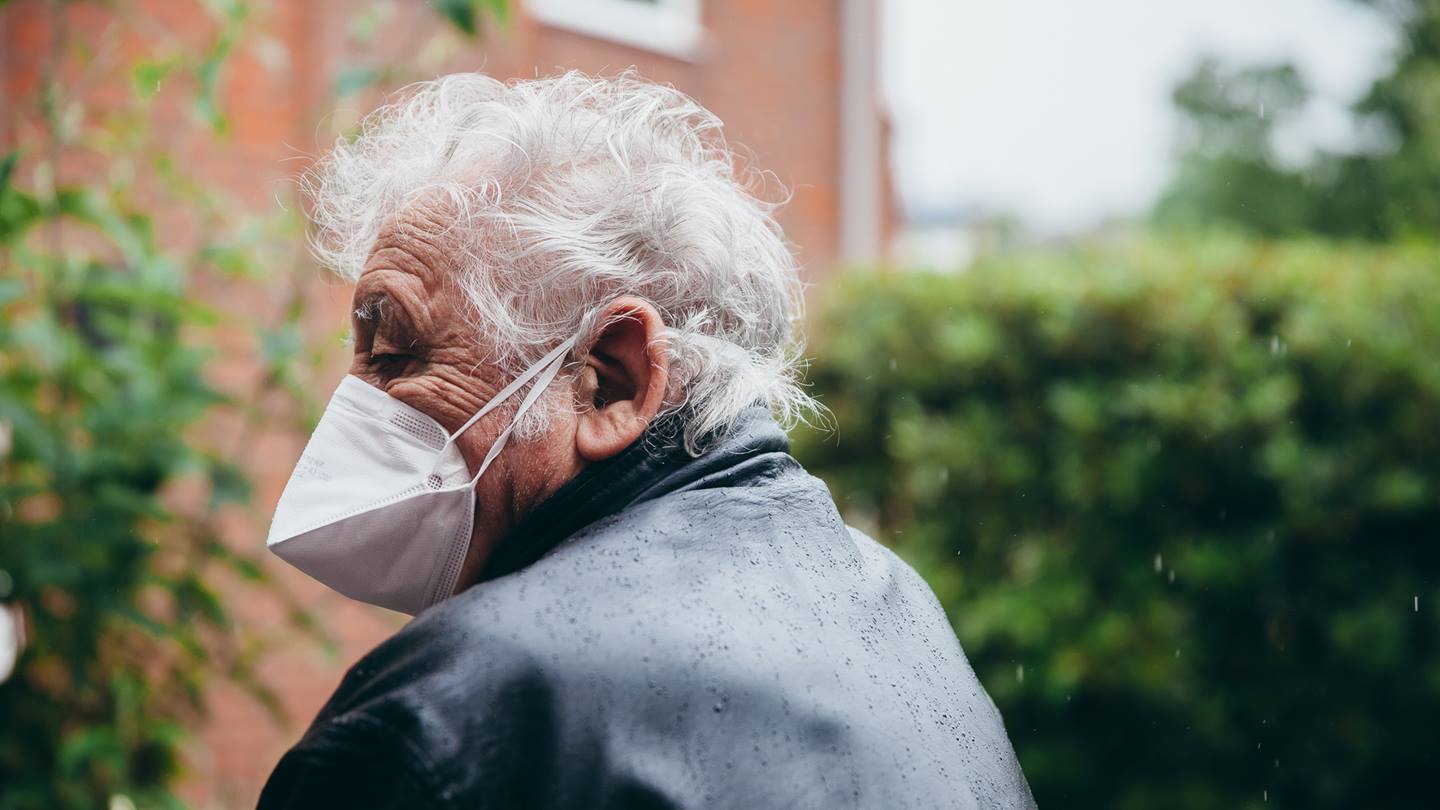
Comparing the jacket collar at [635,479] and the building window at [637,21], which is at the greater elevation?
the building window at [637,21]

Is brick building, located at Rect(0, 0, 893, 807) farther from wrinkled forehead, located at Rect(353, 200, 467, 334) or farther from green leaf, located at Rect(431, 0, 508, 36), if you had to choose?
wrinkled forehead, located at Rect(353, 200, 467, 334)

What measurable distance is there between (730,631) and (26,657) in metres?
2.72

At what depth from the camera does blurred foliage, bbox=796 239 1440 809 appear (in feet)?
14.8

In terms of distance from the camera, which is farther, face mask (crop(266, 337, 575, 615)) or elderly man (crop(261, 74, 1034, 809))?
face mask (crop(266, 337, 575, 615))

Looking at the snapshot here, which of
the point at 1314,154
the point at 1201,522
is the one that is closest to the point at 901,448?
the point at 1201,522

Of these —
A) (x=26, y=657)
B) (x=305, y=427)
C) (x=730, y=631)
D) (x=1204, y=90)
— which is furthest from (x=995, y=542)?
(x=1204, y=90)

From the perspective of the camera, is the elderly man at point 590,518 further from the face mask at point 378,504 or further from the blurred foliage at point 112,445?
the blurred foliage at point 112,445

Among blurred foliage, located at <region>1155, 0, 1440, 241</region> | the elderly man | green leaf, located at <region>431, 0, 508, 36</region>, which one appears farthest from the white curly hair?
blurred foliage, located at <region>1155, 0, 1440, 241</region>

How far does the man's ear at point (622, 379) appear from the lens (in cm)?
156

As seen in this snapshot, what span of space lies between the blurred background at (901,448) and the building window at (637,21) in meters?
0.59

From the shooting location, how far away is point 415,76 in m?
3.74

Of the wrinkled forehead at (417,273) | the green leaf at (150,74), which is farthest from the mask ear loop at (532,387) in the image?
the green leaf at (150,74)

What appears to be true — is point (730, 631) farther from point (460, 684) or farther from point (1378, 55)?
point (1378, 55)

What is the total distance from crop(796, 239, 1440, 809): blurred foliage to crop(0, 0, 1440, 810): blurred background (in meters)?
0.01
